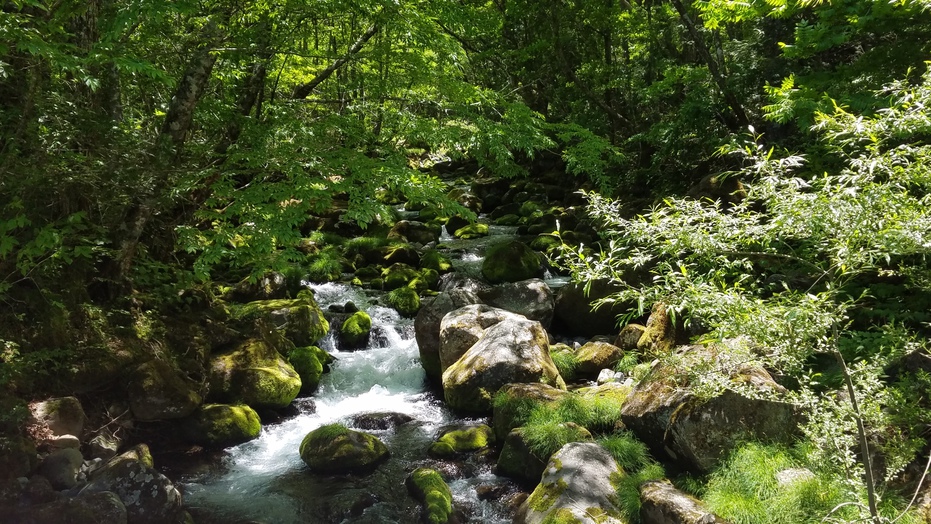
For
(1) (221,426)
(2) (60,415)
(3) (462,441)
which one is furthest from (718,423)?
(2) (60,415)

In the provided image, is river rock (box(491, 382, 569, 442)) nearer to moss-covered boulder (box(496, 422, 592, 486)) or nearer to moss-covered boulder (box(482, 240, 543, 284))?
moss-covered boulder (box(496, 422, 592, 486))

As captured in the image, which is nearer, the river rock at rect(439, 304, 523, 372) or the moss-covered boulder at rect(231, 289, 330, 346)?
the river rock at rect(439, 304, 523, 372)

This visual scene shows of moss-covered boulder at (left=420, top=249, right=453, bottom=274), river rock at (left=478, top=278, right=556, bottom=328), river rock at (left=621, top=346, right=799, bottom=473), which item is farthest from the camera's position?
moss-covered boulder at (left=420, top=249, right=453, bottom=274)

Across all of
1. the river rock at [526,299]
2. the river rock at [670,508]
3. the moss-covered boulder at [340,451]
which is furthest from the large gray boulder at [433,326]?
the river rock at [670,508]

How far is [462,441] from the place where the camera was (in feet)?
24.6

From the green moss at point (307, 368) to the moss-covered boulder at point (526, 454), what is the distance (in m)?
4.06

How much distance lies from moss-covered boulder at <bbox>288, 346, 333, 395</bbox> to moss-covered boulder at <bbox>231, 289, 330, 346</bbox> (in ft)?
2.53

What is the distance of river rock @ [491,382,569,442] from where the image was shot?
7.36 m

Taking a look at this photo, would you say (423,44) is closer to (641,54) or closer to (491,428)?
(491,428)

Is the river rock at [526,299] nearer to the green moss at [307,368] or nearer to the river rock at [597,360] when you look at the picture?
the river rock at [597,360]

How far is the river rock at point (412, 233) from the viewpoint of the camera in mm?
17903

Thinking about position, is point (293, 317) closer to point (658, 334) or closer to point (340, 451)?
point (340, 451)

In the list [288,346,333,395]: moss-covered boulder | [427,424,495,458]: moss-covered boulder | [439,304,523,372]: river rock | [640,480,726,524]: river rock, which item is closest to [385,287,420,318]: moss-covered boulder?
[439,304,523,372]: river rock

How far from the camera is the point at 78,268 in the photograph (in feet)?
24.3
